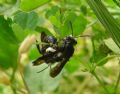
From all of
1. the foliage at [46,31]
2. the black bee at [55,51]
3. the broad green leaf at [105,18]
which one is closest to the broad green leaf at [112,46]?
the foliage at [46,31]

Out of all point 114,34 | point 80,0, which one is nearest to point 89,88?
point 80,0

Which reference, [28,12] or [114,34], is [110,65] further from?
[114,34]

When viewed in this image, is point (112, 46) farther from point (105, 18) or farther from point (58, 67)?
point (105, 18)

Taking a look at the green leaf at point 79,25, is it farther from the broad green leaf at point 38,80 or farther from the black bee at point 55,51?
the broad green leaf at point 38,80

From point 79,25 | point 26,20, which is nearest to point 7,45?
point 26,20

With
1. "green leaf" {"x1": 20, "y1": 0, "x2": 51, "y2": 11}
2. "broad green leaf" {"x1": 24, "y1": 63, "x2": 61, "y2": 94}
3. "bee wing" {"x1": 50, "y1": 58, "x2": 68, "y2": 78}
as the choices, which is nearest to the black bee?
"bee wing" {"x1": 50, "y1": 58, "x2": 68, "y2": 78}
